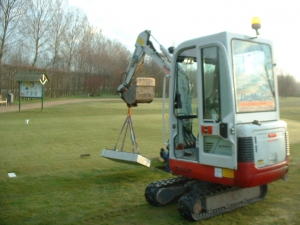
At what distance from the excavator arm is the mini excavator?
1706 mm

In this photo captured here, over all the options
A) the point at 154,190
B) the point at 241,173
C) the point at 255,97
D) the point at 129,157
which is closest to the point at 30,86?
the point at 129,157

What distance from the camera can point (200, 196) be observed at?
573 cm

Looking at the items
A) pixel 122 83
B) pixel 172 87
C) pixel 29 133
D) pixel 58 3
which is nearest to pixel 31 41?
pixel 58 3

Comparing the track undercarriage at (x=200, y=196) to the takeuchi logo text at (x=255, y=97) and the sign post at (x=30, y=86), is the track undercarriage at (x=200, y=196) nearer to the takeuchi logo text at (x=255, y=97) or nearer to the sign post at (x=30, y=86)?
the takeuchi logo text at (x=255, y=97)

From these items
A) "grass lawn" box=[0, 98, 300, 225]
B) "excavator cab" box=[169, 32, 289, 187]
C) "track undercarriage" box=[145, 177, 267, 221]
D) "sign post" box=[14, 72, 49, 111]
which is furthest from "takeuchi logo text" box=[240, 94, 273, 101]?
"sign post" box=[14, 72, 49, 111]

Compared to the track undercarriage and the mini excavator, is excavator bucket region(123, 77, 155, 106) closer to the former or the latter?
the mini excavator

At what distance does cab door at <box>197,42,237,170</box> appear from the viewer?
5344 mm

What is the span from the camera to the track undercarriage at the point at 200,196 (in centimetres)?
570

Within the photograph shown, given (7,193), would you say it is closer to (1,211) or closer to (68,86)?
(1,211)

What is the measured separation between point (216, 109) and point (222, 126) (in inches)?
13.4

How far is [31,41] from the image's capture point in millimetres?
48531

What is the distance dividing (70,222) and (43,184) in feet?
7.96

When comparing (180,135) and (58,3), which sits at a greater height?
(58,3)

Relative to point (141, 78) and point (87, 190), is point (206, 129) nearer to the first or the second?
point (141, 78)
